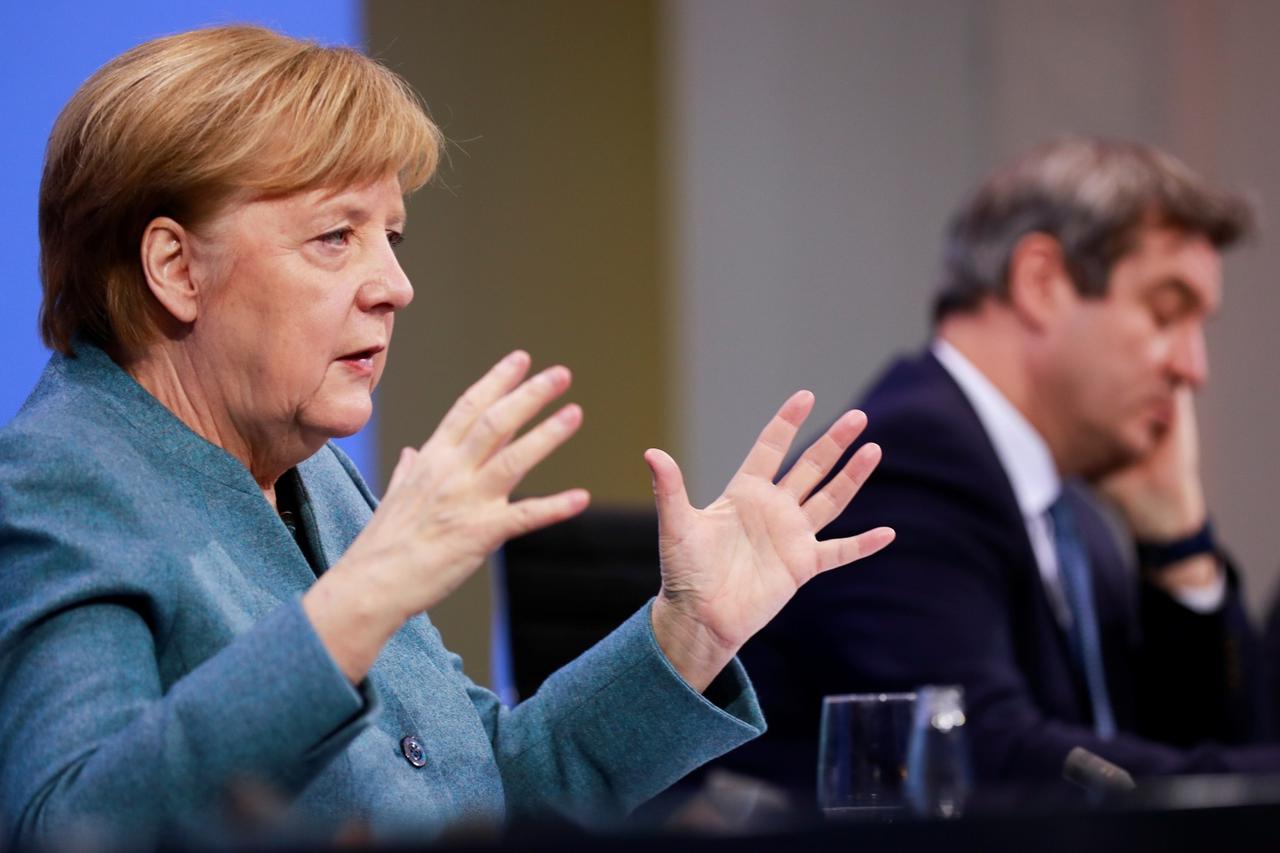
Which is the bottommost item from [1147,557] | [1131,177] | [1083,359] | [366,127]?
[1147,557]

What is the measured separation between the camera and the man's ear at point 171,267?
136cm

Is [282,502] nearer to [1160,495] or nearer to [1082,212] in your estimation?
[1082,212]

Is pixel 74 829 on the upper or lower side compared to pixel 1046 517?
upper

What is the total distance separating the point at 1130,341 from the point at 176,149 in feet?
6.03

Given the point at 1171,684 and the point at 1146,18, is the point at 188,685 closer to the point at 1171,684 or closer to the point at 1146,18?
the point at 1171,684

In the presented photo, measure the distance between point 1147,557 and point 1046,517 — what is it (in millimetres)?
451

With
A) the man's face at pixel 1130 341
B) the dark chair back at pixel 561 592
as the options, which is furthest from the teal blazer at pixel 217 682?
the man's face at pixel 1130 341

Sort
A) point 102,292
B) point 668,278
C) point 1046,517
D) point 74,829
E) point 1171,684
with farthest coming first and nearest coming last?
point 668,278, point 1171,684, point 1046,517, point 102,292, point 74,829


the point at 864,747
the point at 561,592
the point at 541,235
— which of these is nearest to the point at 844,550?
the point at 864,747

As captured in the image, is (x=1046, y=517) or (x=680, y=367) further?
(x=680, y=367)

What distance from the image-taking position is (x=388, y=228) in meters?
1.45

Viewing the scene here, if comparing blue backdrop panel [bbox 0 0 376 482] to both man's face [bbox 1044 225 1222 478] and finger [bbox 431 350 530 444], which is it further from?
man's face [bbox 1044 225 1222 478]

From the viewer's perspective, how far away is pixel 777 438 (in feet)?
4.60

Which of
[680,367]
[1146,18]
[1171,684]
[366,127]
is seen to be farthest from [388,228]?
[1146,18]
